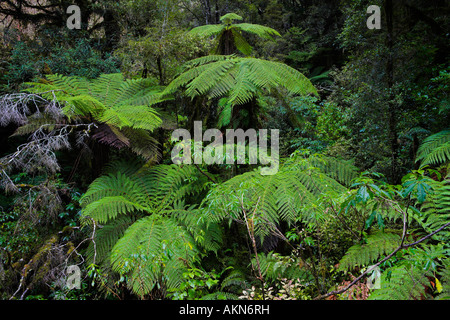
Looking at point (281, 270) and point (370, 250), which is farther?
point (281, 270)

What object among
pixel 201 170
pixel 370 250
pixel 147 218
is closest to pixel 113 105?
pixel 201 170

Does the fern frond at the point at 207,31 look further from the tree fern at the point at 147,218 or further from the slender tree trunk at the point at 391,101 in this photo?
the slender tree trunk at the point at 391,101

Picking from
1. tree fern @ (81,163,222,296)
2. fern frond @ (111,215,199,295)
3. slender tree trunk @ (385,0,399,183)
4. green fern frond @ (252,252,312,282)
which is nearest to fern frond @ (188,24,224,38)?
tree fern @ (81,163,222,296)

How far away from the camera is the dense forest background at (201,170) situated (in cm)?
179

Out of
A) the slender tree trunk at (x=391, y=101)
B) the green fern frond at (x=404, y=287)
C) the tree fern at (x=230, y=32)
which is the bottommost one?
the green fern frond at (x=404, y=287)

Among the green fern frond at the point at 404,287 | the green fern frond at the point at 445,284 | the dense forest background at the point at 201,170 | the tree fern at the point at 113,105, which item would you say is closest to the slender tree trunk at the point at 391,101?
the dense forest background at the point at 201,170

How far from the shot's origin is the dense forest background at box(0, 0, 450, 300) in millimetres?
1790

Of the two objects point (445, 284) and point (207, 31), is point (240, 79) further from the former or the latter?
point (445, 284)

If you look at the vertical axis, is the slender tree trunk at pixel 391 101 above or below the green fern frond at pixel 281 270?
above

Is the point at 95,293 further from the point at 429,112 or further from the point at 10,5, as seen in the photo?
the point at 10,5

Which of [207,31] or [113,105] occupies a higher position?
[207,31]

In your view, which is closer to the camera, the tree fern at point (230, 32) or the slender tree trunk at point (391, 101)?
the slender tree trunk at point (391, 101)

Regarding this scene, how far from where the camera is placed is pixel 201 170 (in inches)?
108
